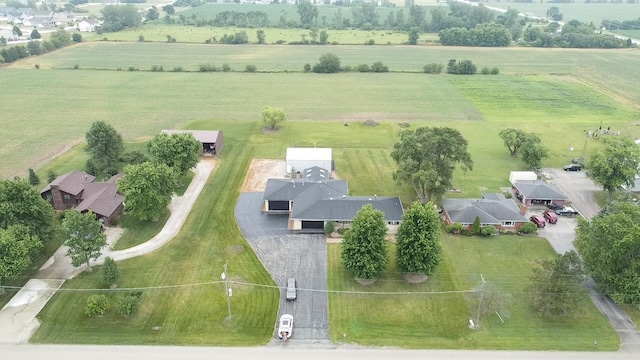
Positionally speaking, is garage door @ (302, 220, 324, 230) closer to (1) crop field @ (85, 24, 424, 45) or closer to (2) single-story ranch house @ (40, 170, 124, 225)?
(2) single-story ranch house @ (40, 170, 124, 225)

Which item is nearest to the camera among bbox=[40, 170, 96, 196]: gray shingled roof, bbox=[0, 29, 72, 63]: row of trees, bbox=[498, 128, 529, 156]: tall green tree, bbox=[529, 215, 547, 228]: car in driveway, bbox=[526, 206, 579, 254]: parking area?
bbox=[526, 206, 579, 254]: parking area

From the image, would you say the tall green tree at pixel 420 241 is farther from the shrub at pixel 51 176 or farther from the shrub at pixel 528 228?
the shrub at pixel 51 176

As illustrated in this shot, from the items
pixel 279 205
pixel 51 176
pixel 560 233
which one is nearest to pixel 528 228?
pixel 560 233

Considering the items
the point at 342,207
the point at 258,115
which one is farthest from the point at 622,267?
the point at 258,115

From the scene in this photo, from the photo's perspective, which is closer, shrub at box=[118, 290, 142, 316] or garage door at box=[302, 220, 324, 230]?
shrub at box=[118, 290, 142, 316]

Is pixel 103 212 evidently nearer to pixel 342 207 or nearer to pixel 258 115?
pixel 342 207

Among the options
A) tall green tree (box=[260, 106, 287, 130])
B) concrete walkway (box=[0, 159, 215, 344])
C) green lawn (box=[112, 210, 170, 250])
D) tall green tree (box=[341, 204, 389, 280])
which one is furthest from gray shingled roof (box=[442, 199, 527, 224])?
tall green tree (box=[260, 106, 287, 130])

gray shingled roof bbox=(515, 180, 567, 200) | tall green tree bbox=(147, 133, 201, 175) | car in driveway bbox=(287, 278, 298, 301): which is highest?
tall green tree bbox=(147, 133, 201, 175)
